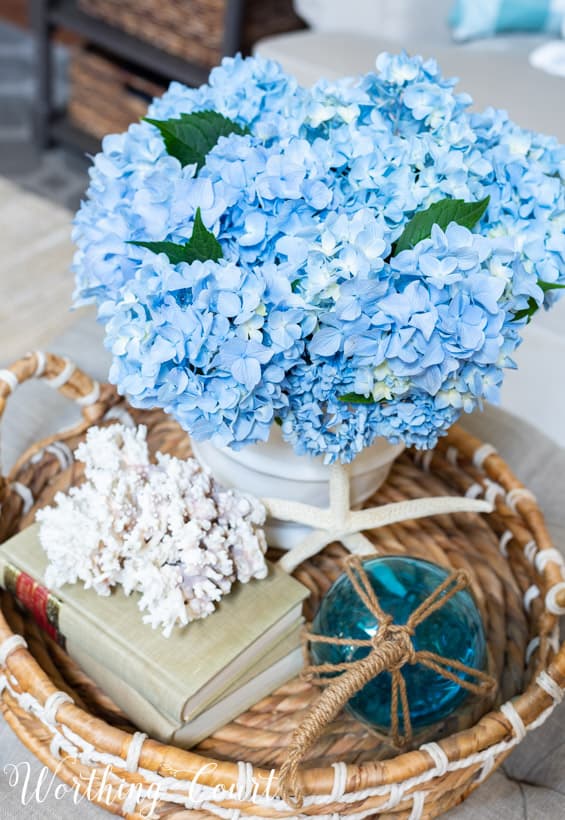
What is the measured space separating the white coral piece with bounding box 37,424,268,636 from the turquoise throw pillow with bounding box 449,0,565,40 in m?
1.29

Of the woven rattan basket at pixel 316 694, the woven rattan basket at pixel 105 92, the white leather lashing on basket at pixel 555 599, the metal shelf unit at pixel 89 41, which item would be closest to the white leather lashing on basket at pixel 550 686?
the woven rattan basket at pixel 316 694

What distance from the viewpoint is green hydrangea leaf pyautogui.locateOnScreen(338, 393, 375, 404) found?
65 centimetres

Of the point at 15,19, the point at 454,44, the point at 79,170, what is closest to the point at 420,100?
the point at 454,44

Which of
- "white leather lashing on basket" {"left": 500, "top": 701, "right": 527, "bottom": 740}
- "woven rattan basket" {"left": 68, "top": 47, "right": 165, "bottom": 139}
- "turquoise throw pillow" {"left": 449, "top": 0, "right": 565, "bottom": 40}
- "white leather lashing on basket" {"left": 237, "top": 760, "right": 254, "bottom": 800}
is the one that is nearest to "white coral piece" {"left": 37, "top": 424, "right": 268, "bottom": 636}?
"white leather lashing on basket" {"left": 237, "top": 760, "right": 254, "bottom": 800}

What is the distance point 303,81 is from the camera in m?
1.53

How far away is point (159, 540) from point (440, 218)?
1.06ft

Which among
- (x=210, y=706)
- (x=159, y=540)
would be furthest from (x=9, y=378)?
(x=210, y=706)

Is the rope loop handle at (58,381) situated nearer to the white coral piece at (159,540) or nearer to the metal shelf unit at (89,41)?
the white coral piece at (159,540)

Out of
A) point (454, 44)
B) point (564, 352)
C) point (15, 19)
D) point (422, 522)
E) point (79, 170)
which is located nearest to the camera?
point (422, 522)

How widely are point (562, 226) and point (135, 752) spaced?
0.52 meters

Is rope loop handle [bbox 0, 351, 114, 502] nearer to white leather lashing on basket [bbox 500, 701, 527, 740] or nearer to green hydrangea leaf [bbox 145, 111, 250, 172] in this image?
green hydrangea leaf [bbox 145, 111, 250, 172]

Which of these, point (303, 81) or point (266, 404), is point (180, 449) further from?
point (303, 81)

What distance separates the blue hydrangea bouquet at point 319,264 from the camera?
0.60 m

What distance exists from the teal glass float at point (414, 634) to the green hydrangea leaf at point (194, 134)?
1.21 feet
